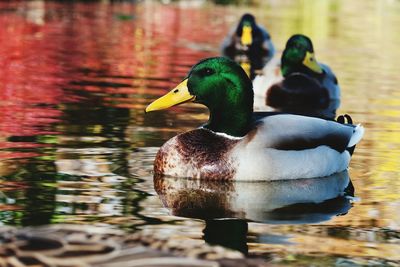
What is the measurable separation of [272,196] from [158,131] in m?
3.46

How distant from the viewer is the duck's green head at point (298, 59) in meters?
16.9

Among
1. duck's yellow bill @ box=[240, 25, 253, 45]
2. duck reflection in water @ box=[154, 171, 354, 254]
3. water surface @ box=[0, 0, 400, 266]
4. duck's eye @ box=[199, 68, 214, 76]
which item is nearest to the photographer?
water surface @ box=[0, 0, 400, 266]

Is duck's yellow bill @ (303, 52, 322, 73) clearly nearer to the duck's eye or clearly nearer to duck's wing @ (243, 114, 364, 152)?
duck's wing @ (243, 114, 364, 152)

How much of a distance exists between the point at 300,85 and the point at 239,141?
7173 millimetres

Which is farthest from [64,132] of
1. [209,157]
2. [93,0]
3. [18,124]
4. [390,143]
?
[93,0]

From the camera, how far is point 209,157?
941 cm

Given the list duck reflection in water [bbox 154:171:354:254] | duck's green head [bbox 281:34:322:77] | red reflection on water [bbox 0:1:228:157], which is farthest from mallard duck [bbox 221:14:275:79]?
duck reflection in water [bbox 154:171:354:254]

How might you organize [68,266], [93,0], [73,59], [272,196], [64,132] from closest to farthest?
[68,266] < [272,196] < [64,132] < [73,59] < [93,0]

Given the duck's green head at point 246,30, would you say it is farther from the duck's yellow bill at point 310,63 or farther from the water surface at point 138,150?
the duck's yellow bill at point 310,63

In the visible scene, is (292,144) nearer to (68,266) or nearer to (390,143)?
(390,143)

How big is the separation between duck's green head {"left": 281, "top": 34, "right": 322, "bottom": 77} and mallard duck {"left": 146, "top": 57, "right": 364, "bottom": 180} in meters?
6.79

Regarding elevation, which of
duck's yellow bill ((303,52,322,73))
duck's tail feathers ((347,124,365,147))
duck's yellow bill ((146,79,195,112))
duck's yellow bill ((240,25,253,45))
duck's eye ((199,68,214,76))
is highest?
duck's eye ((199,68,214,76))

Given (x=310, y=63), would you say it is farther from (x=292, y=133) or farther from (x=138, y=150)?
(x=292, y=133)

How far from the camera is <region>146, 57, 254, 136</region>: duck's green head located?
977 centimetres
